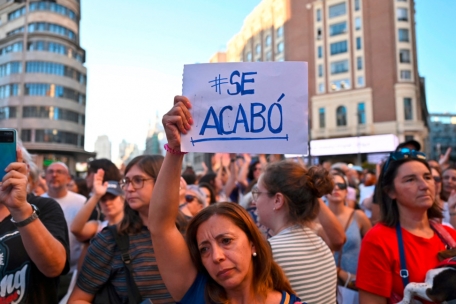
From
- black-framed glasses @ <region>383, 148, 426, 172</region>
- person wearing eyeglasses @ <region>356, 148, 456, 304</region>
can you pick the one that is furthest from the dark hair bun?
black-framed glasses @ <region>383, 148, 426, 172</region>

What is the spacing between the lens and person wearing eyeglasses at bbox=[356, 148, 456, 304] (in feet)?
7.20

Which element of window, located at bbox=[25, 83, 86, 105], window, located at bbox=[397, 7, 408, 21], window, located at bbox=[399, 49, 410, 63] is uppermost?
window, located at bbox=[397, 7, 408, 21]

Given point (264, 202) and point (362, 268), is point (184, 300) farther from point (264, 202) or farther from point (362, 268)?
point (362, 268)

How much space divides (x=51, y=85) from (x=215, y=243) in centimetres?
4679

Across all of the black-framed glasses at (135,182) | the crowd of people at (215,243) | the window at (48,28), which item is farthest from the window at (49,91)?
the black-framed glasses at (135,182)

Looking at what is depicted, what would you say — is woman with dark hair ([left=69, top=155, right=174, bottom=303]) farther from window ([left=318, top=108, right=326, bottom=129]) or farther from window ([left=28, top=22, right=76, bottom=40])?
window ([left=28, top=22, right=76, bottom=40])

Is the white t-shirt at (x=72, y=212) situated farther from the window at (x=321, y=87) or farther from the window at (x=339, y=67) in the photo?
the window at (x=339, y=67)

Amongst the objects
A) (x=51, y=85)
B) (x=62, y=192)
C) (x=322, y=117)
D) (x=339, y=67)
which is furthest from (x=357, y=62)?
(x=62, y=192)

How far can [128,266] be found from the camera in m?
2.28

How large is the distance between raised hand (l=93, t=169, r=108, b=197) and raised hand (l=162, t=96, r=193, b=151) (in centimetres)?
231

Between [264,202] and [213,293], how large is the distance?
34.5 inches

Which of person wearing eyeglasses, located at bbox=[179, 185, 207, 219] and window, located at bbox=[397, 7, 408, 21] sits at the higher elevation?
window, located at bbox=[397, 7, 408, 21]

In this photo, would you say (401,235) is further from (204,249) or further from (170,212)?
(170,212)

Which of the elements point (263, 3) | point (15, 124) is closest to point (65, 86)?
point (15, 124)
